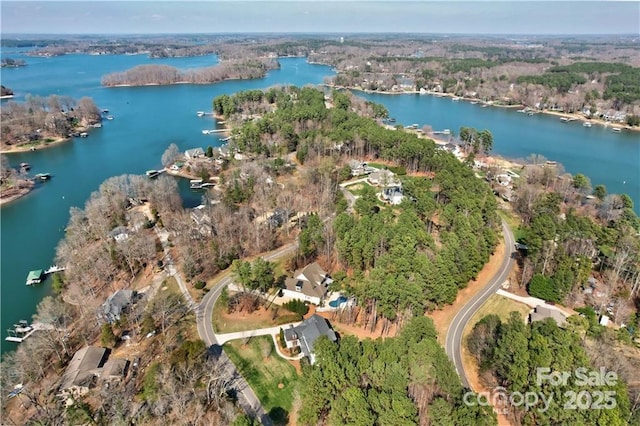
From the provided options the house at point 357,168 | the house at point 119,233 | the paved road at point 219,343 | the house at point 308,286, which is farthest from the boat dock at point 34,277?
the house at point 357,168

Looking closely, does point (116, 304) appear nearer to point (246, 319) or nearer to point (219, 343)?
point (219, 343)

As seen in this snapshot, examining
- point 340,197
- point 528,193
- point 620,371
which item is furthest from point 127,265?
point 528,193

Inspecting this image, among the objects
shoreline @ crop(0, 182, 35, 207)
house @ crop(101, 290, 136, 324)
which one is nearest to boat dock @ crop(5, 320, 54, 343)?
house @ crop(101, 290, 136, 324)

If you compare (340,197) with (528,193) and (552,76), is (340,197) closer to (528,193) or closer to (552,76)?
(528,193)

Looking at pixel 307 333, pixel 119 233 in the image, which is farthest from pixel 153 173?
pixel 307 333

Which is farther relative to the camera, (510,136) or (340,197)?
(510,136)

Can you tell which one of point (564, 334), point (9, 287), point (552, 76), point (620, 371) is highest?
point (552, 76)

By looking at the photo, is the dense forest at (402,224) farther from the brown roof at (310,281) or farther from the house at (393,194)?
the house at (393,194)
